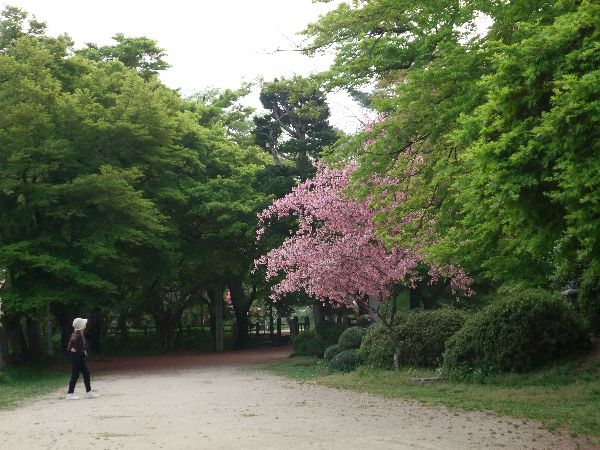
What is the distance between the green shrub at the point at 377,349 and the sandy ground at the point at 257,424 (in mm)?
3709

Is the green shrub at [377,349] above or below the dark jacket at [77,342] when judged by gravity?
below

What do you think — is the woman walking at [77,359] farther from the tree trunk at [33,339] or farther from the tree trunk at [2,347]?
the tree trunk at [33,339]

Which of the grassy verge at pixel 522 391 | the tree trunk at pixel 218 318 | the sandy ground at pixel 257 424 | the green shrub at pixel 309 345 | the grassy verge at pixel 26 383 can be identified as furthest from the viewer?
the tree trunk at pixel 218 318

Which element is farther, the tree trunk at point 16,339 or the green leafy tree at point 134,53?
the green leafy tree at point 134,53

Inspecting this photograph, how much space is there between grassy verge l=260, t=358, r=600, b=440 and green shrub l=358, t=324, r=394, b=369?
700mm

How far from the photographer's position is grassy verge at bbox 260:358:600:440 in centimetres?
903

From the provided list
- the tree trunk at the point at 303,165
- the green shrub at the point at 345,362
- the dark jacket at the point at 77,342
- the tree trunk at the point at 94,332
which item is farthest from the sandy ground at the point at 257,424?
the tree trunk at the point at 94,332

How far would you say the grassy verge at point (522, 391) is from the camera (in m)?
9.03

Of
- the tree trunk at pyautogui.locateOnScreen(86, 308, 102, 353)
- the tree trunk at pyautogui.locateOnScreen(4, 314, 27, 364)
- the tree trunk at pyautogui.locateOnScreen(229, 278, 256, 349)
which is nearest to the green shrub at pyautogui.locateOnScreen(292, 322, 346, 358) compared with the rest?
the tree trunk at pyautogui.locateOnScreen(229, 278, 256, 349)

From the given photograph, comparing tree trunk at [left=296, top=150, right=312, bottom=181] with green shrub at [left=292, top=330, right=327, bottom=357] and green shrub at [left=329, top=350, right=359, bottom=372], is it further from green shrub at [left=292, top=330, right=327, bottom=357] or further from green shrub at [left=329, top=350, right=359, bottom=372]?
green shrub at [left=329, top=350, right=359, bottom=372]

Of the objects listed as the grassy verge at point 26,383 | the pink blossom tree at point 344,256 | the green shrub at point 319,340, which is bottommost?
the grassy verge at point 26,383

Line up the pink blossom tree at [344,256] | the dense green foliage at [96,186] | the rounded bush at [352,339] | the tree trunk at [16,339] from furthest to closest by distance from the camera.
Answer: the tree trunk at [16,339] → the dense green foliage at [96,186] → the rounded bush at [352,339] → the pink blossom tree at [344,256]

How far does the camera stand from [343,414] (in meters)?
9.70

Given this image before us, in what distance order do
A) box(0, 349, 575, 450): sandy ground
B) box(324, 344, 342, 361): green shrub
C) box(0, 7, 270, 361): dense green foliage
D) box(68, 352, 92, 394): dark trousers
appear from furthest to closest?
box(0, 7, 270, 361): dense green foliage → box(324, 344, 342, 361): green shrub → box(68, 352, 92, 394): dark trousers → box(0, 349, 575, 450): sandy ground
